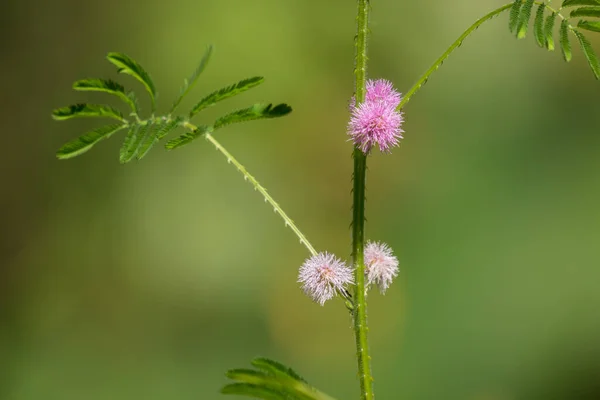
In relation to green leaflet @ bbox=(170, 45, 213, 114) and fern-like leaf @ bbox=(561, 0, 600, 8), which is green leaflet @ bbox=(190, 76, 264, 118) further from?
fern-like leaf @ bbox=(561, 0, 600, 8)

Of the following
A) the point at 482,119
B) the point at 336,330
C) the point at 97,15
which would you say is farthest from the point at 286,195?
the point at 97,15

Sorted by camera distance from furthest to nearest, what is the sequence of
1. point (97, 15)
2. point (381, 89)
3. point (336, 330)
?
point (97, 15) < point (336, 330) < point (381, 89)

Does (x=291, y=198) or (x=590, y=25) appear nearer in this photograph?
(x=590, y=25)

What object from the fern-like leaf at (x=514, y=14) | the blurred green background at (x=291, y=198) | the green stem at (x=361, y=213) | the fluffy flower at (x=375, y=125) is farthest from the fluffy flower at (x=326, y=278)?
the blurred green background at (x=291, y=198)

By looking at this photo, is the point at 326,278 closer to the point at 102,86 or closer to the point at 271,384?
the point at 271,384

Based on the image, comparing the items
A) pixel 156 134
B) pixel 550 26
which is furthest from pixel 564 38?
pixel 156 134

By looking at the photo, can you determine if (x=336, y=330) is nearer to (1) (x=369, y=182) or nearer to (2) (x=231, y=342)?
(2) (x=231, y=342)

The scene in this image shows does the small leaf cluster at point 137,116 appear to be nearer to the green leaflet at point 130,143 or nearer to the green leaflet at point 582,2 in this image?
the green leaflet at point 130,143
